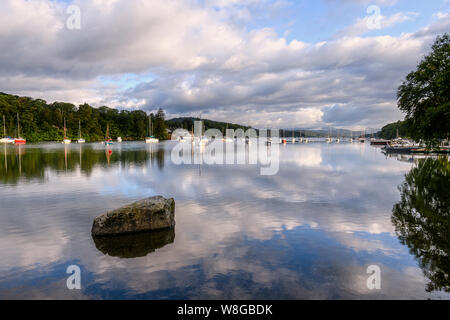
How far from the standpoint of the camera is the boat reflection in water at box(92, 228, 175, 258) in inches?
405

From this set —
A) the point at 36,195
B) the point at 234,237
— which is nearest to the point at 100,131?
the point at 36,195

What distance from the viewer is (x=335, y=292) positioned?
7715 millimetres

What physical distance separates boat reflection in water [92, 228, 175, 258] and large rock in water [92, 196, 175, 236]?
0.90ft

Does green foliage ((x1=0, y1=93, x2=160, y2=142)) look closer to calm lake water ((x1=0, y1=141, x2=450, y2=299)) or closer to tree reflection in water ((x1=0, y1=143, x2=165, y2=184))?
tree reflection in water ((x1=0, y1=143, x2=165, y2=184))

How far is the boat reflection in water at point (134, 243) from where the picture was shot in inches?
405

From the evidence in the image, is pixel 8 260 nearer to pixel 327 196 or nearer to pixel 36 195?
pixel 36 195

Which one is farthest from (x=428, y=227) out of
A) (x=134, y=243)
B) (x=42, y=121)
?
(x=42, y=121)

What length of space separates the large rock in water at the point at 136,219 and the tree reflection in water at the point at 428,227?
9.70 metres

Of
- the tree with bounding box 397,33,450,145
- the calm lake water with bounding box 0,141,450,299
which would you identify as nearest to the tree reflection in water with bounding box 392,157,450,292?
the calm lake water with bounding box 0,141,450,299

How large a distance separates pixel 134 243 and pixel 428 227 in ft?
42.0

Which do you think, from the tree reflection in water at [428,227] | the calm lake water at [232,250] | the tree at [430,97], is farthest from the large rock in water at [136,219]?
the tree at [430,97]

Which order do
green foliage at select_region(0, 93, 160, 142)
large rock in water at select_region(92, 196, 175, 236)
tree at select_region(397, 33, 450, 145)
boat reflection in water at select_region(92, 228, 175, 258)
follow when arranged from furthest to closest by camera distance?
green foliage at select_region(0, 93, 160, 142), tree at select_region(397, 33, 450, 145), large rock in water at select_region(92, 196, 175, 236), boat reflection in water at select_region(92, 228, 175, 258)

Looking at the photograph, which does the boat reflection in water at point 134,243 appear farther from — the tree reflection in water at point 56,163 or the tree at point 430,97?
the tree at point 430,97
